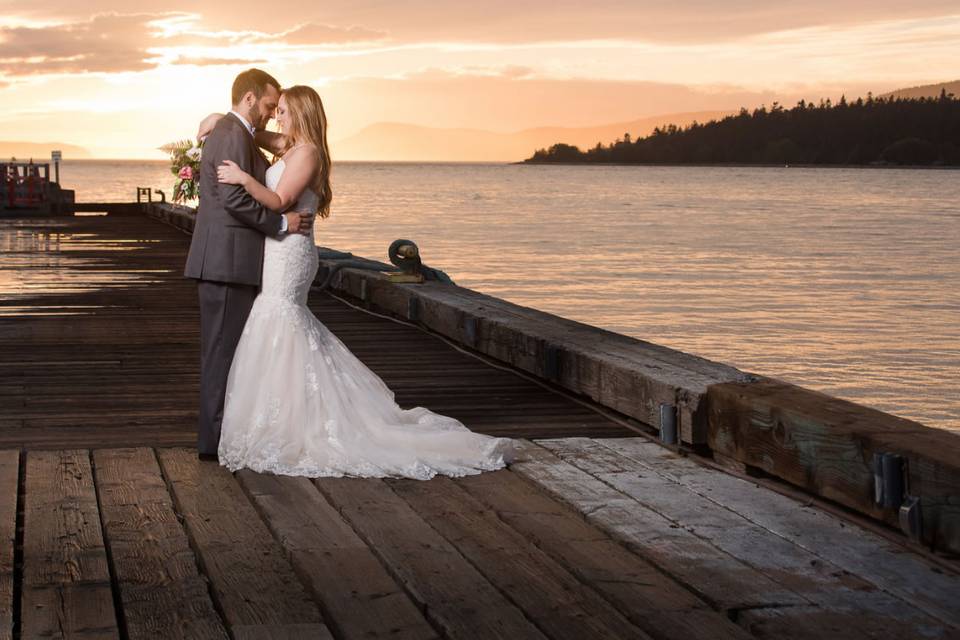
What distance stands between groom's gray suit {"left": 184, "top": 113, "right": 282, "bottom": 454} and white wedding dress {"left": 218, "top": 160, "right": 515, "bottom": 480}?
63 mm

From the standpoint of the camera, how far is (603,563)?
442 centimetres

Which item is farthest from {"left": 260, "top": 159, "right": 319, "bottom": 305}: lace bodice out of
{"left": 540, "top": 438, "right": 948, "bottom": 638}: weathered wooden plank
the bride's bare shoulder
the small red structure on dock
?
the small red structure on dock

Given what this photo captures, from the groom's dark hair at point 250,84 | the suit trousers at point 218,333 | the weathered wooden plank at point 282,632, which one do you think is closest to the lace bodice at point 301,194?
the groom's dark hair at point 250,84

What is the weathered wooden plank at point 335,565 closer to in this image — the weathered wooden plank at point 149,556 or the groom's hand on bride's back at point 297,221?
the weathered wooden plank at point 149,556

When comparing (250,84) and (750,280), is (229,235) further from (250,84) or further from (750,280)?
(750,280)

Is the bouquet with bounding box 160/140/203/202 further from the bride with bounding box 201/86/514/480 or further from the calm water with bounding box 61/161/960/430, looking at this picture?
the calm water with bounding box 61/161/960/430

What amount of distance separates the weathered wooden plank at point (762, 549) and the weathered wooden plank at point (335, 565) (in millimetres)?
1153

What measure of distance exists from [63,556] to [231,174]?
207 centimetres

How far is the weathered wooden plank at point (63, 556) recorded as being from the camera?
12.4ft

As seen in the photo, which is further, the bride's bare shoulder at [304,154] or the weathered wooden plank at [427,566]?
the bride's bare shoulder at [304,154]

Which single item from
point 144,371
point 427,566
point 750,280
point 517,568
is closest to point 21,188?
point 750,280

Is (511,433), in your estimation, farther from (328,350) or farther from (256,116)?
(256,116)

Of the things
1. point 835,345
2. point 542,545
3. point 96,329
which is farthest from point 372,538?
point 835,345

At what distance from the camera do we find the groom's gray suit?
19.7 feet
